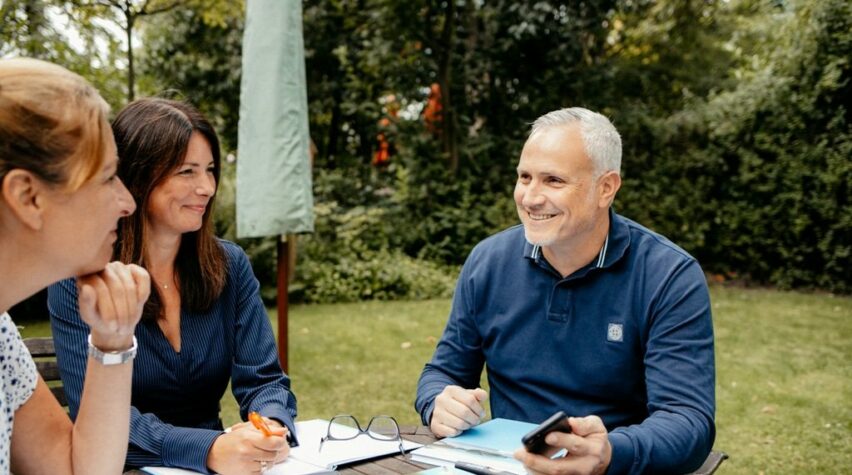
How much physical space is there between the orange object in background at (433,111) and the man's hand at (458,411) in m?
11.4

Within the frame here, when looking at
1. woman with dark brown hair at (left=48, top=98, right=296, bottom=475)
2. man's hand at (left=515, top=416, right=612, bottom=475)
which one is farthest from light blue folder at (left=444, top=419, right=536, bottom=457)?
woman with dark brown hair at (left=48, top=98, right=296, bottom=475)

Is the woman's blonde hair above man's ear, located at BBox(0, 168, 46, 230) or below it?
above

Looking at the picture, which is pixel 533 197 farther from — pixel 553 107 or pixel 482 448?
pixel 553 107

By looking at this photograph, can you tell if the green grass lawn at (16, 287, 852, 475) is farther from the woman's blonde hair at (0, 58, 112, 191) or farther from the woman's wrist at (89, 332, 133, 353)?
the woman's blonde hair at (0, 58, 112, 191)

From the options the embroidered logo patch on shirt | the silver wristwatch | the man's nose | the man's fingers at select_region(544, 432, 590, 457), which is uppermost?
the man's nose

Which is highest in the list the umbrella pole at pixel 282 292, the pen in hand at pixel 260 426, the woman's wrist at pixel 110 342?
the woman's wrist at pixel 110 342

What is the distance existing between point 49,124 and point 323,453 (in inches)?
45.0

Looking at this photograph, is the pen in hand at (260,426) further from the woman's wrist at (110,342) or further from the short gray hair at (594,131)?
the short gray hair at (594,131)

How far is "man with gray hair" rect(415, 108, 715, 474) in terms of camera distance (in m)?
2.24

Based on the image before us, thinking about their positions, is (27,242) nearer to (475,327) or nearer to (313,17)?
(475,327)

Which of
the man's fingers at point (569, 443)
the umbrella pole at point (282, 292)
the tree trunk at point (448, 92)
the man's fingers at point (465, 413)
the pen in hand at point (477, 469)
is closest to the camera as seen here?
the man's fingers at point (569, 443)

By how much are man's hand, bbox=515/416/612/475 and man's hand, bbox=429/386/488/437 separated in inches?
14.1

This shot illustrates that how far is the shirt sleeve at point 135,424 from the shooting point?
1997 mm

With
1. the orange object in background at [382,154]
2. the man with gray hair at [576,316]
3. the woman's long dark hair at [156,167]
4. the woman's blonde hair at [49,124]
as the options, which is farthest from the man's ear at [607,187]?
the orange object in background at [382,154]
